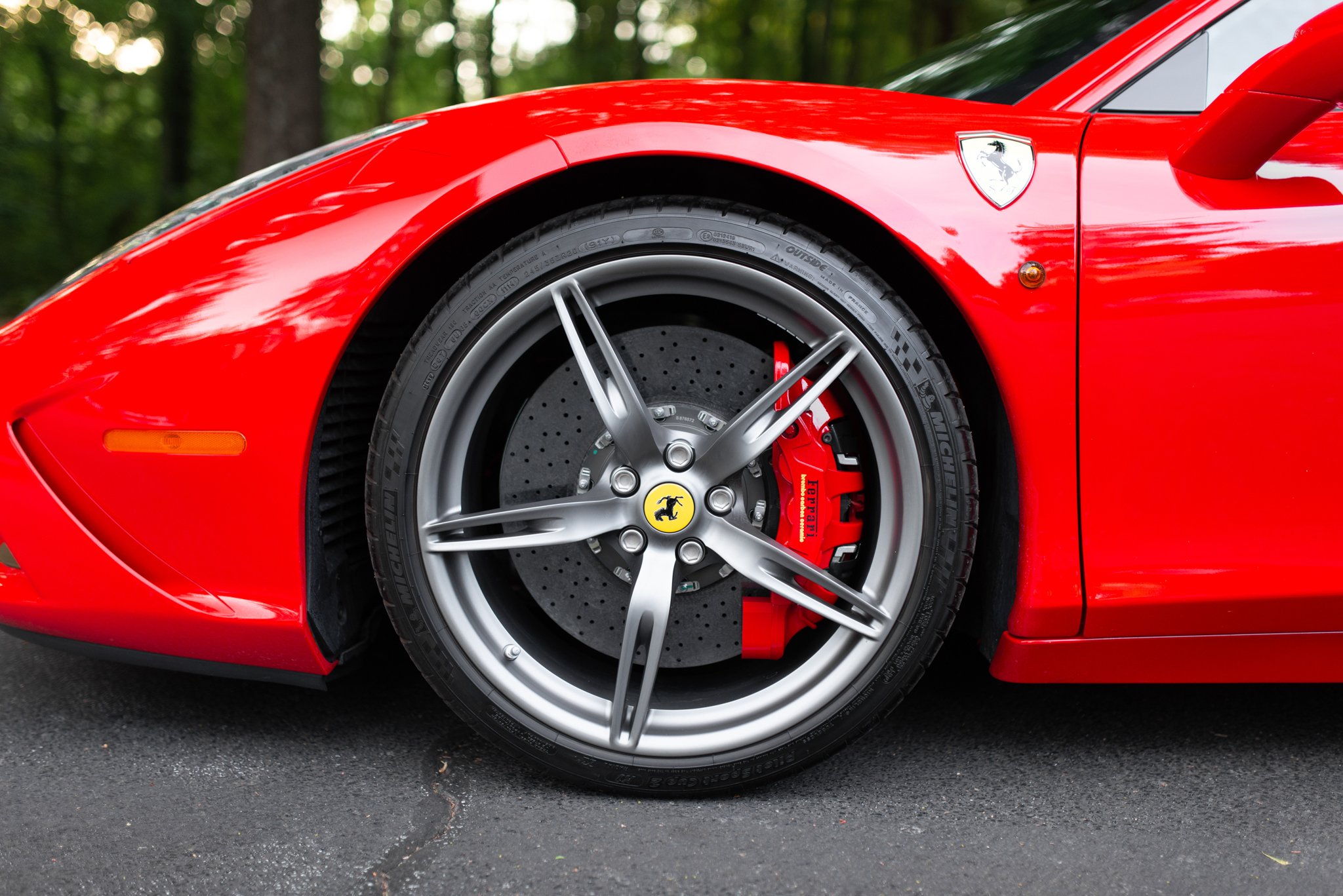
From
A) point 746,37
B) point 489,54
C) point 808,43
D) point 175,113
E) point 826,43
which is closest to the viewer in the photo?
point 175,113

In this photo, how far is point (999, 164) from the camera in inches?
56.5

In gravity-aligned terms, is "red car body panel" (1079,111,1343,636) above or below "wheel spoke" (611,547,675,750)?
above

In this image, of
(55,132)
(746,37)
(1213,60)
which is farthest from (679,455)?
(746,37)

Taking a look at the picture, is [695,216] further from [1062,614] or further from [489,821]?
[489,821]

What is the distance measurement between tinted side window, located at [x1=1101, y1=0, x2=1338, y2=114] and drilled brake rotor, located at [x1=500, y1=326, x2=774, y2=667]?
741mm

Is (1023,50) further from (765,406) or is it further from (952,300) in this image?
(765,406)

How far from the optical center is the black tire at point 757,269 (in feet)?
4.75

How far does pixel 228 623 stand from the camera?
59.6 inches

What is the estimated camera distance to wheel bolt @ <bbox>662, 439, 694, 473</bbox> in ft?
4.82

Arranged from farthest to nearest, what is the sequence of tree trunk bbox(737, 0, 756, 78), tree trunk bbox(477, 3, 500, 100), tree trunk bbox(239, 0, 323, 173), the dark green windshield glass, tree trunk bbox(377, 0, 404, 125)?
tree trunk bbox(377, 0, 404, 125) → tree trunk bbox(477, 3, 500, 100) → tree trunk bbox(737, 0, 756, 78) → tree trunk bbox(239, 0, 323, 173) → the dark green windshield glass

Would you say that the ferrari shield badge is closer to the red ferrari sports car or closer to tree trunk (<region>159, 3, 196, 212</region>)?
the red ferrari sports car

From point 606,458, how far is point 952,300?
0.60 metres

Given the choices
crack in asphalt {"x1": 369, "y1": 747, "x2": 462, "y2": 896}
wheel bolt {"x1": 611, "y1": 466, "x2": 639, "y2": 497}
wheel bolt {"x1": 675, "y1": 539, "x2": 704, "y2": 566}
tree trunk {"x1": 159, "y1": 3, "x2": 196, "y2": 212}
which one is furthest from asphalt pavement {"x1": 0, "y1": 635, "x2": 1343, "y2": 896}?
tree trunk {"x1": 159, "y1": 3, "x2": 196, "y2": 212}

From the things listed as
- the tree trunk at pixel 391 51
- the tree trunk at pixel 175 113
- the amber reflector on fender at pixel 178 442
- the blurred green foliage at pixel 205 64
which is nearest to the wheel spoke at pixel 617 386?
the amber reflector on fender at pixel 178 442
